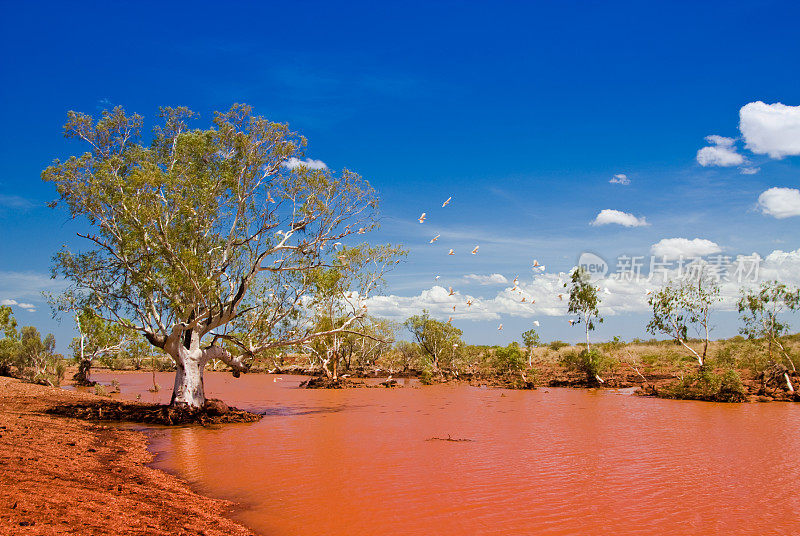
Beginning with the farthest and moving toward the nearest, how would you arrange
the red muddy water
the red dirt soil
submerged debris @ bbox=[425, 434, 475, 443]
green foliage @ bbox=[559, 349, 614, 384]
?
green foliage @ bbox=[559, 349, 614, 384]
submerged debris @ bbox=[425, 434, 475, 443]
the red muddy water
the red dirt soil

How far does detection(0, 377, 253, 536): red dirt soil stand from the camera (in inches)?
247

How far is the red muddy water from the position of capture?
8.47 meters

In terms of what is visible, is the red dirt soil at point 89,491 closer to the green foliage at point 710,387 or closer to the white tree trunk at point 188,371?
the white tree trunk at point 188,371

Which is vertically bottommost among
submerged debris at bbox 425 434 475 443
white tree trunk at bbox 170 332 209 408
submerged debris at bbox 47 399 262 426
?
submerged debris at bbox 47 399 262 426

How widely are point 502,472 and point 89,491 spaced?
8.41 meters

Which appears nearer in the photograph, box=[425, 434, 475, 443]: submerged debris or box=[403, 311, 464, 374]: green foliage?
box=[425, 434, 475, 443]: submerged debris

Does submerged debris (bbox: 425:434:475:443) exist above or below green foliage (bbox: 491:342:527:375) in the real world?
below

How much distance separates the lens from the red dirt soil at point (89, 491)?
20.5 feet

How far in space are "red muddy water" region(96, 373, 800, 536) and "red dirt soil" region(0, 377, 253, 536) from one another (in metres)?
0.80

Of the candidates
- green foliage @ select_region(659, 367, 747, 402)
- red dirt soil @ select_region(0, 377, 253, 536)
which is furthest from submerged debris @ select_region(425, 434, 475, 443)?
green foliage @ select_region(659, 367, 747, 402)

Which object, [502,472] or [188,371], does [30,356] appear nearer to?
[188,371]

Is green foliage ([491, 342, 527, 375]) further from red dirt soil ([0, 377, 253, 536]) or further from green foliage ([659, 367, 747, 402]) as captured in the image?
red dirt soil ([0, 377, 253, 536])

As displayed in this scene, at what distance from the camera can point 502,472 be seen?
11852 mm

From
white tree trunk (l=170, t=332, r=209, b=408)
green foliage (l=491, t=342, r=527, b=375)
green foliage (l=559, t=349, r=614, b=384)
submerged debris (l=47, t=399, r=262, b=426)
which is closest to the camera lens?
submerged debris (l=47, t=399, r=262, b=426)
